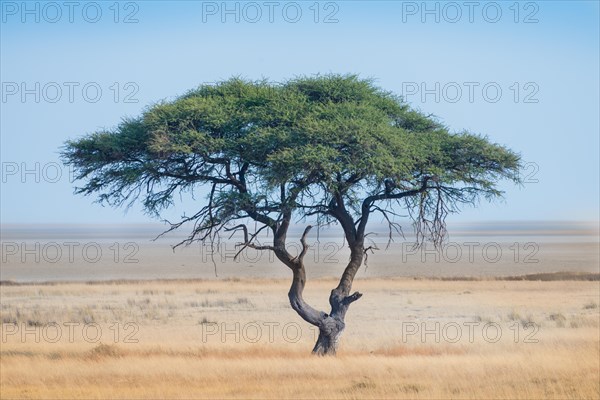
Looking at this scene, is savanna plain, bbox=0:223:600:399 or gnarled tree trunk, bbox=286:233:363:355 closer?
savanna plain, bbox=0:223:600:399

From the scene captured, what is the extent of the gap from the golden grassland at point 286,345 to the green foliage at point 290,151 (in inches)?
160

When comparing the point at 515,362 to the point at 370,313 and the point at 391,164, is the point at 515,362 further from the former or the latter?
the point at 370,313

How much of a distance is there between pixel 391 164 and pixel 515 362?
18.1 feet

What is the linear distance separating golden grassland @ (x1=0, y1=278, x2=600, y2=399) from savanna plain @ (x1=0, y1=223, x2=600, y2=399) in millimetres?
58

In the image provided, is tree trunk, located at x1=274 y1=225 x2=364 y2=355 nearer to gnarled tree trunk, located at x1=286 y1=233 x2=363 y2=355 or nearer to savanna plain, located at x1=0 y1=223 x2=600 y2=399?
gnarled tree trunk, located at x1=286 y1=233 x2=363 y2=355

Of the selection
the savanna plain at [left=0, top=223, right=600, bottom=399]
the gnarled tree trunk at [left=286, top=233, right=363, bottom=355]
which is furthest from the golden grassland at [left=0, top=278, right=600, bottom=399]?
the gnarled tree trunk at [left=286, top=233, right=363, bottom=355]

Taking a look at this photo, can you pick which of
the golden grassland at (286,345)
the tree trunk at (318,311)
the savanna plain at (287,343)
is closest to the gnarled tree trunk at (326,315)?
the tree trunk at (318,311)

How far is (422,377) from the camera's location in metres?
20.5

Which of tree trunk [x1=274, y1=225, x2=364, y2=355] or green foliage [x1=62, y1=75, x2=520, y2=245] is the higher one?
green foliage [x1=62, y1=75, x2=520, y2=245]

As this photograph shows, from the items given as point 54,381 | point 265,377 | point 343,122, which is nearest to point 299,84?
point 343,122

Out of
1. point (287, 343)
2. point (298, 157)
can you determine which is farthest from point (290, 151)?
point (287, 343)

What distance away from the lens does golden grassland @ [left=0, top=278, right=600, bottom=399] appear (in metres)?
19.4

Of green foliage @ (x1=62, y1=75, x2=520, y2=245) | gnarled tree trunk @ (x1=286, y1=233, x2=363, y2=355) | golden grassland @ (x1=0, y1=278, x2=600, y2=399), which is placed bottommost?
golden grassland @ (x1=0, y1=278, x2=600, y2=399)

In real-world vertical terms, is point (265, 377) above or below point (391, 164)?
below
